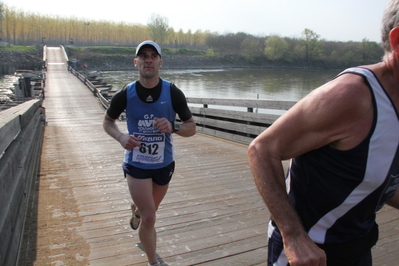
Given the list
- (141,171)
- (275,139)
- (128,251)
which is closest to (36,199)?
(128,251)

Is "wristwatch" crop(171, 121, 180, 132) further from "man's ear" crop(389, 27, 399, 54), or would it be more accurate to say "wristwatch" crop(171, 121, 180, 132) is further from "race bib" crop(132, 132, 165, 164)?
"man's ear" crop(389, 27, 399, 54)

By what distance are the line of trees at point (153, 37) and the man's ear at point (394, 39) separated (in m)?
103

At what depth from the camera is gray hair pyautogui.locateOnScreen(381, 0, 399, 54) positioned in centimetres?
127

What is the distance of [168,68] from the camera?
93.8 metres

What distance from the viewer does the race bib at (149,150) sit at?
124 inches

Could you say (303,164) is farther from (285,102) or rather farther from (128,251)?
(285,102)

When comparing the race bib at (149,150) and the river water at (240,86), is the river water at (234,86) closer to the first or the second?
the river water at (240,86)

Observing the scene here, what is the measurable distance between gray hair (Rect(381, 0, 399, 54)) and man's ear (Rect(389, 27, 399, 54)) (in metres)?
0.03

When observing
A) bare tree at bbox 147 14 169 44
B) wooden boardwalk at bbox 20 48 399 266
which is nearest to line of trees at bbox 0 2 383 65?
bare tree at bbox 147 14 169 44

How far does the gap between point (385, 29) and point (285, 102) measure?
17.3 ft

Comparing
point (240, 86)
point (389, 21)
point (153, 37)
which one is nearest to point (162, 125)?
point (389, 21)

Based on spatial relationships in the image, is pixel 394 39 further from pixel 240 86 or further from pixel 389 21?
pixel 240 86

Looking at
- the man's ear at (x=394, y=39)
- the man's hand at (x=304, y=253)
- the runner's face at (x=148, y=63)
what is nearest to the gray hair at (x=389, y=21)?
the man's ear at (x=394, y=39)

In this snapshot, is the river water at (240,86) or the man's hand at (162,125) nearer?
the man's hand at (162,125)
